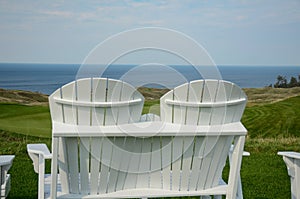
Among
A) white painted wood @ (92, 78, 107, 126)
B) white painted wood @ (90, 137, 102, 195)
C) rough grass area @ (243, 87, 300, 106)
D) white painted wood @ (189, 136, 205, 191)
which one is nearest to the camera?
white painted wood @ (92, 78, 107, 126)

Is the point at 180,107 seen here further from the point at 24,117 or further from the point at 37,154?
the point at 24,117

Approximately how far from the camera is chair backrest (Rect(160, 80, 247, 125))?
2.12 metres

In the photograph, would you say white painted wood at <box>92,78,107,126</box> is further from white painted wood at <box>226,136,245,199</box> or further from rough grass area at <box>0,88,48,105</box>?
rough grass area at <box>0,88,48,105</box>

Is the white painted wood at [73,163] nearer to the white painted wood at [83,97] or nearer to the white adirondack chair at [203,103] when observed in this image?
the white painted wood at [83,97]

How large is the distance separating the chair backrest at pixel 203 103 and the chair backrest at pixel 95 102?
0.57 ft

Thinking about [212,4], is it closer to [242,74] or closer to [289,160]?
[242,74]

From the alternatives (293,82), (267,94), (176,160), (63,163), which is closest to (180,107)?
(176,160)

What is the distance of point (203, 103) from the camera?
2164 mm

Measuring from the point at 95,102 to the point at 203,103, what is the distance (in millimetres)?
569

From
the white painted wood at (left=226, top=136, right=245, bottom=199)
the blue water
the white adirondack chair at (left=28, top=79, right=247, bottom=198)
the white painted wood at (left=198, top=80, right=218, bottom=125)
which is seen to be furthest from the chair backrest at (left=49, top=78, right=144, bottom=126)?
the blue water

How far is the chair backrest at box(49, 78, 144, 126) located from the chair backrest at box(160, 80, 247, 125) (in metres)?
0.17

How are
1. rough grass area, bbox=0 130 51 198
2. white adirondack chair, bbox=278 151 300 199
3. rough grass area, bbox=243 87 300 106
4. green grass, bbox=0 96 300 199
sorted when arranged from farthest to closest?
1. rough grass area, bbox=243 87 300 106
2. green grass, bbox=0 96 300 199
3. rough grass area, bbox=0 130 51 198
4. white adirondack chair, bbox=278 151 300 199

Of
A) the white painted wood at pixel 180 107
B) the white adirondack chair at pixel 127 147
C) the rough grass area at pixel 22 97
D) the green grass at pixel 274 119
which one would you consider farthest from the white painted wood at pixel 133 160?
the rough grass area at pixel 22 97

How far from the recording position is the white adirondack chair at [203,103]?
2.12 meters
